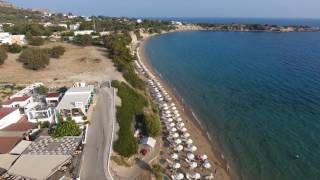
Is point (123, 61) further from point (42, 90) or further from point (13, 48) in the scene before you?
point (13, 48)

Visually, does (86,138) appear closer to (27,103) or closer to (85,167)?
(85,167)

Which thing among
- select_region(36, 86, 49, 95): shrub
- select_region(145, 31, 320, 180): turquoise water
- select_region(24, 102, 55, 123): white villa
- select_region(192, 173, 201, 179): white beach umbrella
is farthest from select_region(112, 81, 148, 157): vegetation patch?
select_region(36, 86, 49, 95): shrub

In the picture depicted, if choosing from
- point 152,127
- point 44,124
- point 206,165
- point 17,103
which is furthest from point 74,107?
point 206,165

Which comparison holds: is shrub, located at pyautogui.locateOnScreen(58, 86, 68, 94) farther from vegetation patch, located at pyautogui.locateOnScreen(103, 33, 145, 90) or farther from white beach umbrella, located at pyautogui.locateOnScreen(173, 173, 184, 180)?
white beach umbrella, located at pyautogui.locateOnScreen(173, 173, 184, 180)

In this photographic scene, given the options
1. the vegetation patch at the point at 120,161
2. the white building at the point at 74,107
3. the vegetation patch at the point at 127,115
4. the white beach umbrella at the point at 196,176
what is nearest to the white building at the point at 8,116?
the white building at the point at 74,107

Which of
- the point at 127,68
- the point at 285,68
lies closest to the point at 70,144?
the point at 127,68

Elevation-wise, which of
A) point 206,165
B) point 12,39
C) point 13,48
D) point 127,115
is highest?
point 12,39

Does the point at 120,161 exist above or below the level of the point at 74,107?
below
